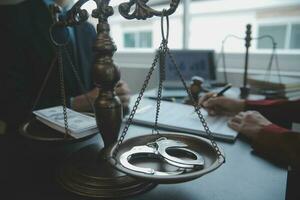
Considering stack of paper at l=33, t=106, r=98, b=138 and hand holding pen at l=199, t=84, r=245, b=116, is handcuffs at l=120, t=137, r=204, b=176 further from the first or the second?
hand holding pen at l=199, t=84, r=245, b=116

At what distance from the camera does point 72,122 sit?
817 millimetres

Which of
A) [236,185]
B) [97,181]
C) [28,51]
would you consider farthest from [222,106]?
[28,51]

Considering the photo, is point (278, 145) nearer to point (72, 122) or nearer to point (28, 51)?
point (72, 122)

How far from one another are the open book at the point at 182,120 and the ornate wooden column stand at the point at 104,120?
1.13 feet

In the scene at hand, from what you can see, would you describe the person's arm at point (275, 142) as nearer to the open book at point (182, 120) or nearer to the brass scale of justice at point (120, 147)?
the open book at point (182, 120)

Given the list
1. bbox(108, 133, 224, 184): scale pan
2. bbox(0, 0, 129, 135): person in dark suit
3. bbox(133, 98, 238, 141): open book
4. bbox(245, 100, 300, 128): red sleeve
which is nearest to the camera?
bbox(108, 133, 224, 184): scale pan

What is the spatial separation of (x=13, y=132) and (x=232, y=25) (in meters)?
1.85

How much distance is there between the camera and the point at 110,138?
0.66m

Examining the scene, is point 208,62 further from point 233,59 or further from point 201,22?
point 201,22

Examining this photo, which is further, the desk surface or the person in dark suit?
the person in dark suit

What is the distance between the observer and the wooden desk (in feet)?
1.83

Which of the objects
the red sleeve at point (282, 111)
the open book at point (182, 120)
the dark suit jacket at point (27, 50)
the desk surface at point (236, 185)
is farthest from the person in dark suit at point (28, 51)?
the desk surface at point (236, 185)

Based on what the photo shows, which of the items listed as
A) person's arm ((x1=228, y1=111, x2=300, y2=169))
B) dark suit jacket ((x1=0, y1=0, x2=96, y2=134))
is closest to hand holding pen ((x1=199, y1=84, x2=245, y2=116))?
person's arm ((x1=228, y1=111, x2=300, y2=169))

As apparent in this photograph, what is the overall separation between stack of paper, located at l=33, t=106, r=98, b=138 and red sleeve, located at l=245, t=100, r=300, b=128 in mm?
669
